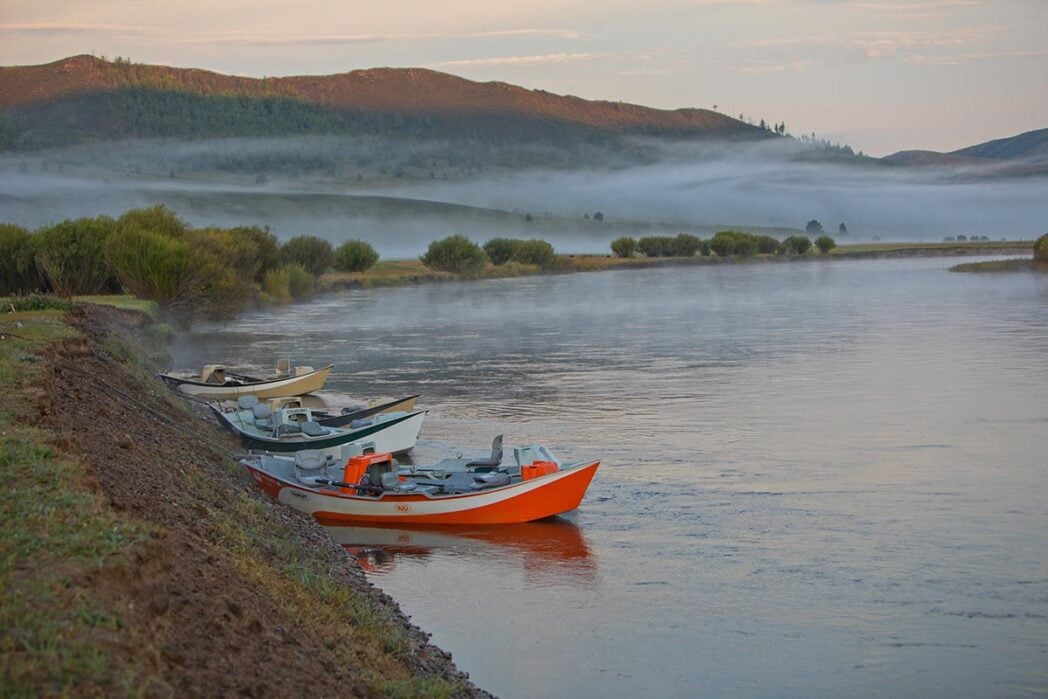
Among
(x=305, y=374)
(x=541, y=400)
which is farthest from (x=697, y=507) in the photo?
(x=305, y=374)

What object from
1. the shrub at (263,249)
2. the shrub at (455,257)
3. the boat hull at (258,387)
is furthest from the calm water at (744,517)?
the shrub at (455,257)

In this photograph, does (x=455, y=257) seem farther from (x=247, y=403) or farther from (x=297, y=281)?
(x=247, y=403)

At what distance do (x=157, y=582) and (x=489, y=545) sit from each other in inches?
400

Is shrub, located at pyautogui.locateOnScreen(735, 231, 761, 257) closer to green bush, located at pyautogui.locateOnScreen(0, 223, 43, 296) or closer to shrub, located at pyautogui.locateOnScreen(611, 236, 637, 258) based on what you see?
shrub, located at pyautogui.locateOnScreen(611, 236, 637, 258)

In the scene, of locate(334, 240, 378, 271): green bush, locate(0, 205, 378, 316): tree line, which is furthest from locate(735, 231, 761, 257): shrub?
locate(0, 205, 378, 316): tree line

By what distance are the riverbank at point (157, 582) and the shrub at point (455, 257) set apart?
271 feet

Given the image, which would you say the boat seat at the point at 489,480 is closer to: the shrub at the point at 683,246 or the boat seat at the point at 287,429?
the boat seat at the point at 287,429

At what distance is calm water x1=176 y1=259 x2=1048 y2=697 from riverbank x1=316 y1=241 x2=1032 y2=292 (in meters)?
42.5

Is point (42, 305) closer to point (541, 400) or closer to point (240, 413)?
point (240, 413)

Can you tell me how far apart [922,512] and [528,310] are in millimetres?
45879

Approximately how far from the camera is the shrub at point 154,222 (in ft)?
166

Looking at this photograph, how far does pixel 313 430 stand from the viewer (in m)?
24.1

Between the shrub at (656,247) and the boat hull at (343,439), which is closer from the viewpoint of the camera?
the boat hull at (343,439)

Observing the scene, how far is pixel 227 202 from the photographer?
168 metres
